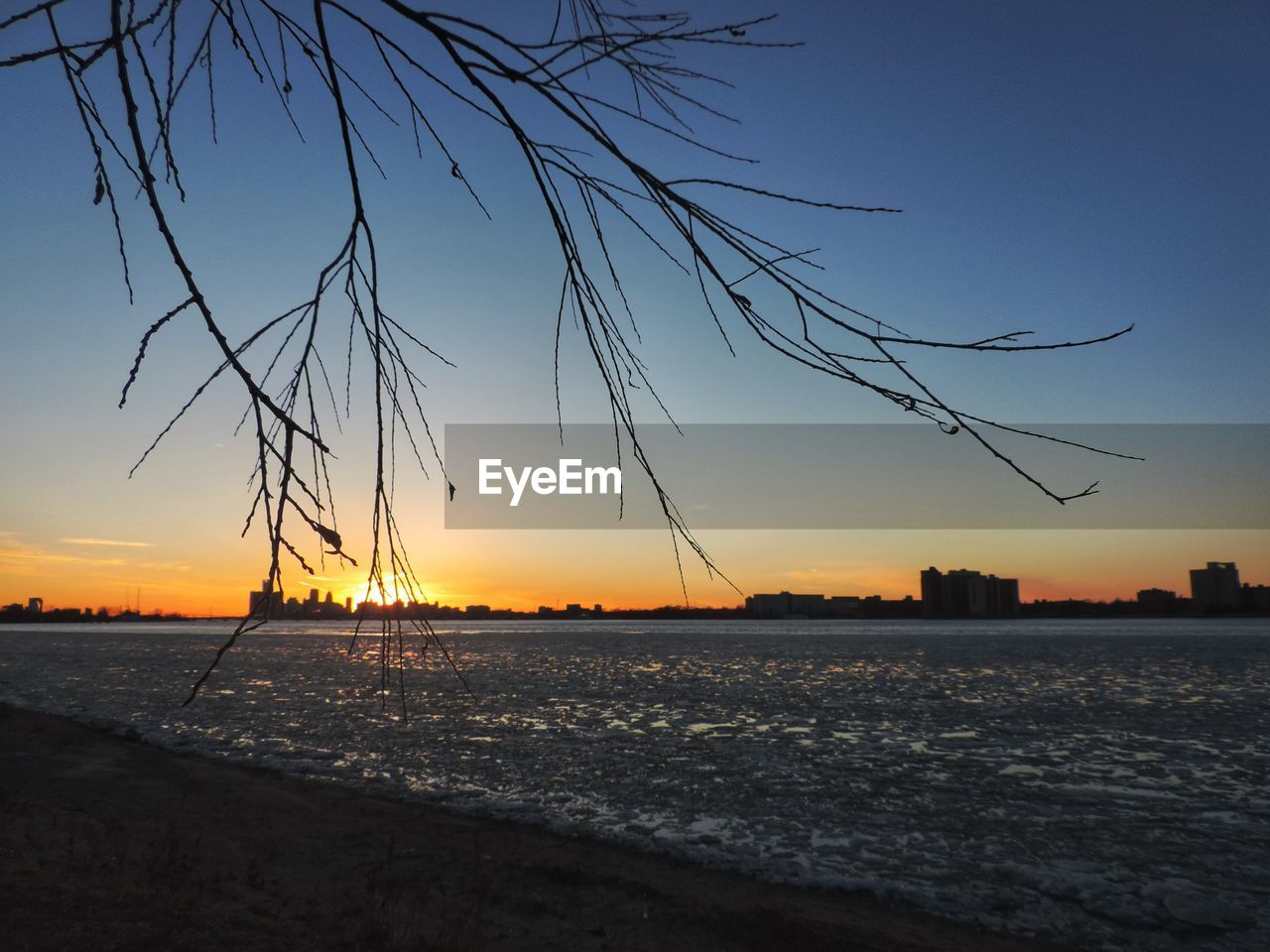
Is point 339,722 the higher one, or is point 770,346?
point 770,346

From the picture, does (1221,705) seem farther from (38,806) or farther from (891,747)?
(38,806)

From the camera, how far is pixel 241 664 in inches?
1529

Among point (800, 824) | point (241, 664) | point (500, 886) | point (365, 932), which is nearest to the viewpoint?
point (365, 932)

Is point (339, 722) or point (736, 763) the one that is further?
point (339, 722)

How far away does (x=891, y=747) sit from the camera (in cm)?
1416

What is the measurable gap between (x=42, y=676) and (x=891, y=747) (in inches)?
1175

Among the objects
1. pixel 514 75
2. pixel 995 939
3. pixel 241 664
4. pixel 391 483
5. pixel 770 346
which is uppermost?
pixel 514 75

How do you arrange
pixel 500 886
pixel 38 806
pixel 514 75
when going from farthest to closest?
pixel 38 806 < pixel 500 886 < pixel 514 75

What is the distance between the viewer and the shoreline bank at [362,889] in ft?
16.2

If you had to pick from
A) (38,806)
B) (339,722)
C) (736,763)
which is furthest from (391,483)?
(339,722)

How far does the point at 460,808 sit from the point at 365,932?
14.9 ft

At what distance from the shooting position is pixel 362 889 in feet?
20.9

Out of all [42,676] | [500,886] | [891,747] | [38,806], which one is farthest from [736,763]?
[42,676]

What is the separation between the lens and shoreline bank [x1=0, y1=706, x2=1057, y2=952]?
495 centimetres
